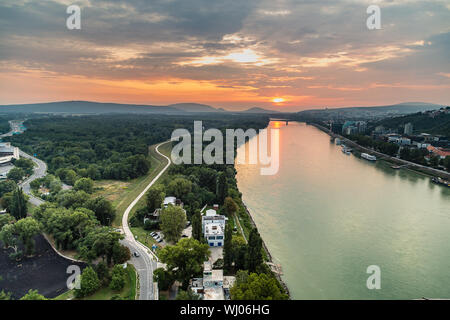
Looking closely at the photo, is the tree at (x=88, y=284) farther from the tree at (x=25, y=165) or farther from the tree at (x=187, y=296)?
the tree at (x=25, y=165)

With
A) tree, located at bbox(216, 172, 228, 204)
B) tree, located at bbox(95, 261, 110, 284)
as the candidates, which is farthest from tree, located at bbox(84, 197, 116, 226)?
tree, located at bbox(216, 172, 228, 204)

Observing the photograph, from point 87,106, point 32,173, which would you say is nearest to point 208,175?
point 32,173

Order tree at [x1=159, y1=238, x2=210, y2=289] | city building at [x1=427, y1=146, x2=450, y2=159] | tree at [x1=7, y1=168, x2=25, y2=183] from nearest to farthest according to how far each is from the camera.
→ tree at [x1=159, y1=238, x2=210, y2=289]
tree at [x1=7, y1=168, x2=25, y2=183]
city building at [x1=427, y1=146, x2=450, y2=159]

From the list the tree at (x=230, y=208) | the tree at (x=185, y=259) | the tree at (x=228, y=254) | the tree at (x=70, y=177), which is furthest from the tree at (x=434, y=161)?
the tree at (x=70, y=177)

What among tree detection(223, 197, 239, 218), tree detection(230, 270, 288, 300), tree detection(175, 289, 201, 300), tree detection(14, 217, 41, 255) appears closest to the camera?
tree detection(230, 270, 288, 300)

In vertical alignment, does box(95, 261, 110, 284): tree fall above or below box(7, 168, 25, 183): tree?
below

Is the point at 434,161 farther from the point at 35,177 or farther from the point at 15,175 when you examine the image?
the point at 15,175

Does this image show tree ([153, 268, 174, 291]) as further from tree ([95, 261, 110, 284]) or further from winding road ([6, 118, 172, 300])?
tree ([95, 261, 110, 284])

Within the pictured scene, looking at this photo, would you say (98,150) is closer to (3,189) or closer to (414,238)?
(3,189)
